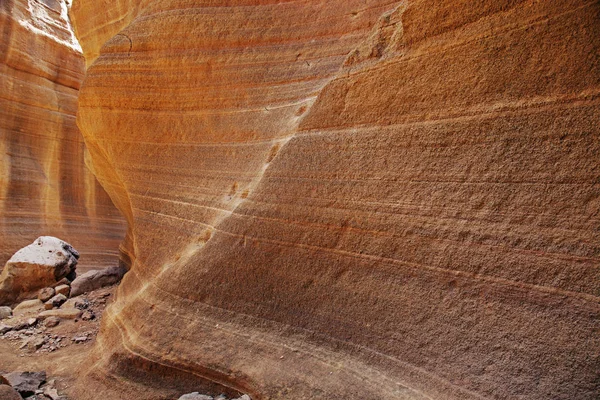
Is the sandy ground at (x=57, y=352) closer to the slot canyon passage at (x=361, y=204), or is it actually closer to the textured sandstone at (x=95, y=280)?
the slot canyon passage at (x=361, y=204)

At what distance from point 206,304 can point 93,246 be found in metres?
9.34

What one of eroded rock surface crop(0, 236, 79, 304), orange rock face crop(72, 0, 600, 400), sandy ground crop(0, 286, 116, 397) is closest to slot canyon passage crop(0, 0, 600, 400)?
orange rock face crop(72, 0, 600, 400)

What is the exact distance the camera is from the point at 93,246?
11266mm

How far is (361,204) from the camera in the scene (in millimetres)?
2881

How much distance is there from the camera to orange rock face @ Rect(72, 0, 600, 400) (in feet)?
6.88

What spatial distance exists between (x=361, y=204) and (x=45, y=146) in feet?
37.9

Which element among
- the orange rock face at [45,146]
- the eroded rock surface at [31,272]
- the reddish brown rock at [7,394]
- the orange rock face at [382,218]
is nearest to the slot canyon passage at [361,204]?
the orange rock face at [382,218]

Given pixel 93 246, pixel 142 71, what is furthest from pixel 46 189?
pixel 142 71

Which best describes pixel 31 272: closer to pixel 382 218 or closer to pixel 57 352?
pixel 57 352

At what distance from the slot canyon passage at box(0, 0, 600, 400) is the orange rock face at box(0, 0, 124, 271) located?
7.19 meters

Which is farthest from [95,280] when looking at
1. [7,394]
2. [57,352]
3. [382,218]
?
[382,218]

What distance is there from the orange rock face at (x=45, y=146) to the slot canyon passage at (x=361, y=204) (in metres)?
7.19

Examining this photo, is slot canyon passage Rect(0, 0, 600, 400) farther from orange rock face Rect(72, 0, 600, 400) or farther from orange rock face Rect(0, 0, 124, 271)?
orange rock face Rect(0, 0, 124, 271)

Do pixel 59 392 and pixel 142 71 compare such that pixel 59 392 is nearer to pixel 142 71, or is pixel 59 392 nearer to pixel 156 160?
pixel 156 160
